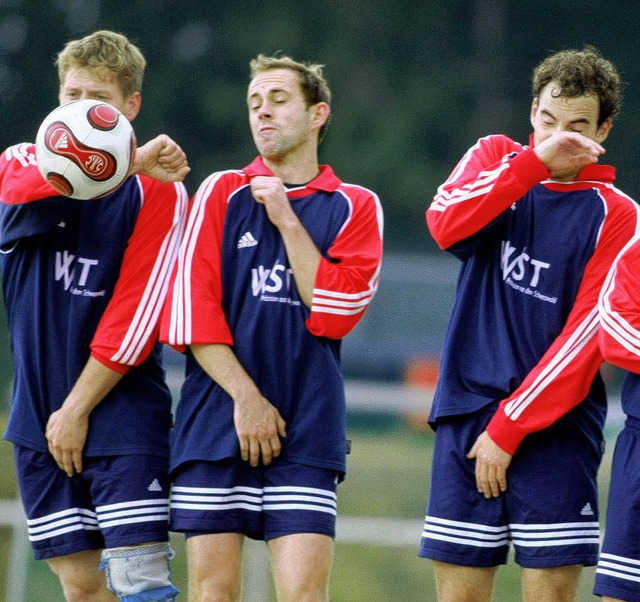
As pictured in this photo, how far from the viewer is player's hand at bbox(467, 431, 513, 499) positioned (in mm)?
3516

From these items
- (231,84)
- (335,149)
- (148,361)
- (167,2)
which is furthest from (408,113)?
(148,361)

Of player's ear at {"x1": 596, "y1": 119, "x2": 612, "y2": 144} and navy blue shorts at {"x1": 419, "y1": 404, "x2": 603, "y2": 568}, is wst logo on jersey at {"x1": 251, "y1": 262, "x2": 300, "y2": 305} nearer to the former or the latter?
navy blue shorts at {"x1": 419, "y1": 404, "x2": 603, "y2": 568}

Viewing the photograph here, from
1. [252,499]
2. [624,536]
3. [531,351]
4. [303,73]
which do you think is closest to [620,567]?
[624,536]

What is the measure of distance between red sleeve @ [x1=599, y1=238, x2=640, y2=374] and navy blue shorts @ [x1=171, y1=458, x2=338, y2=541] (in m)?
0.83

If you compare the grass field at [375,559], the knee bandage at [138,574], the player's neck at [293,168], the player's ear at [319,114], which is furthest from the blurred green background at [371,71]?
the knee bandage at [138,574]

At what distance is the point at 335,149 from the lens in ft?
56.0

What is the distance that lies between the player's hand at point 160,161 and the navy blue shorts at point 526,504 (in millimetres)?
1046

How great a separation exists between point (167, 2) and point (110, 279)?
49.0ft

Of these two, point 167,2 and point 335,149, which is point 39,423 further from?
point 167,2

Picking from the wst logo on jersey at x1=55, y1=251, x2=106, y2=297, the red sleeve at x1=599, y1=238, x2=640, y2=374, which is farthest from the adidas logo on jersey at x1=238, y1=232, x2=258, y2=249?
the red sleeve at x1=599, y1=238, x2=640, y2=374

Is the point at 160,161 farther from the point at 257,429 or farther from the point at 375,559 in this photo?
the point at 375,559

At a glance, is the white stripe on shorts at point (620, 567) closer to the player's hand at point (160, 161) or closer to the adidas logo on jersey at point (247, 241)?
the adidas logo on jersey at point (247, 241)

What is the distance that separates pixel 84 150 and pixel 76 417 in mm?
726

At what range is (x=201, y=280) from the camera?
368 centimetres
